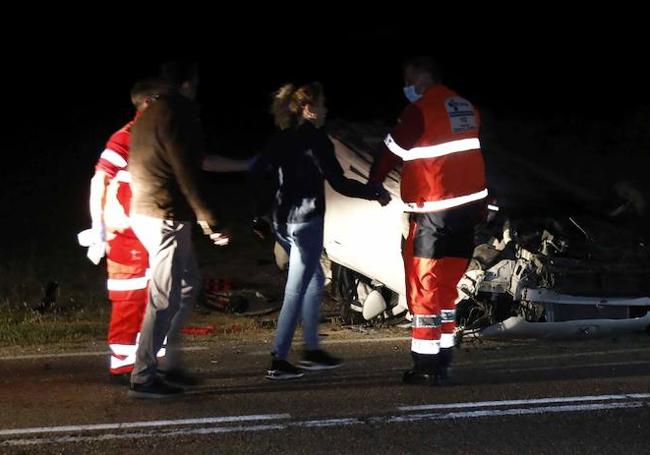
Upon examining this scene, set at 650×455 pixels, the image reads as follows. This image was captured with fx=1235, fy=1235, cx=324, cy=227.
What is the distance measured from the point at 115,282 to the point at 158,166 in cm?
77

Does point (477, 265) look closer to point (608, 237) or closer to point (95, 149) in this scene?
point (608, 237)

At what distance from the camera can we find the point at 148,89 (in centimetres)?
657

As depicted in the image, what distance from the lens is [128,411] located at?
619 centimetres

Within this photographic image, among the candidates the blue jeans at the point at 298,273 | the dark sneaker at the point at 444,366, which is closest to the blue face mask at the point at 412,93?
the blue jeans at the point at 298,273

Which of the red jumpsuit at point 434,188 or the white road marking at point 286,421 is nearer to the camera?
the white road marking at point 286,421

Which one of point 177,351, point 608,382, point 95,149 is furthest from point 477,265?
point 95,149

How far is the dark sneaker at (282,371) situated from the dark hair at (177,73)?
1661 millimetres

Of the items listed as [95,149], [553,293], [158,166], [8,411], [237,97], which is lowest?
[8,411]

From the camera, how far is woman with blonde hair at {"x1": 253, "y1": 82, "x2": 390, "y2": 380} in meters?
6.79

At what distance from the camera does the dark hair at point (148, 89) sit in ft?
21.2

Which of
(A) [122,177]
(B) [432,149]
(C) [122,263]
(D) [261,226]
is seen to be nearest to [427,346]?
(B) [432,149]

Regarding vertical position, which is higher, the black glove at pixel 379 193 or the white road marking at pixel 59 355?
the black glove at pixel 379 193

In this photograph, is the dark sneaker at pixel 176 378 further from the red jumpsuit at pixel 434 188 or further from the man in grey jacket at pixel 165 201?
the red jumpsuit at pixel 434 188

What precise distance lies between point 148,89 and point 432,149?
5.06 ft
